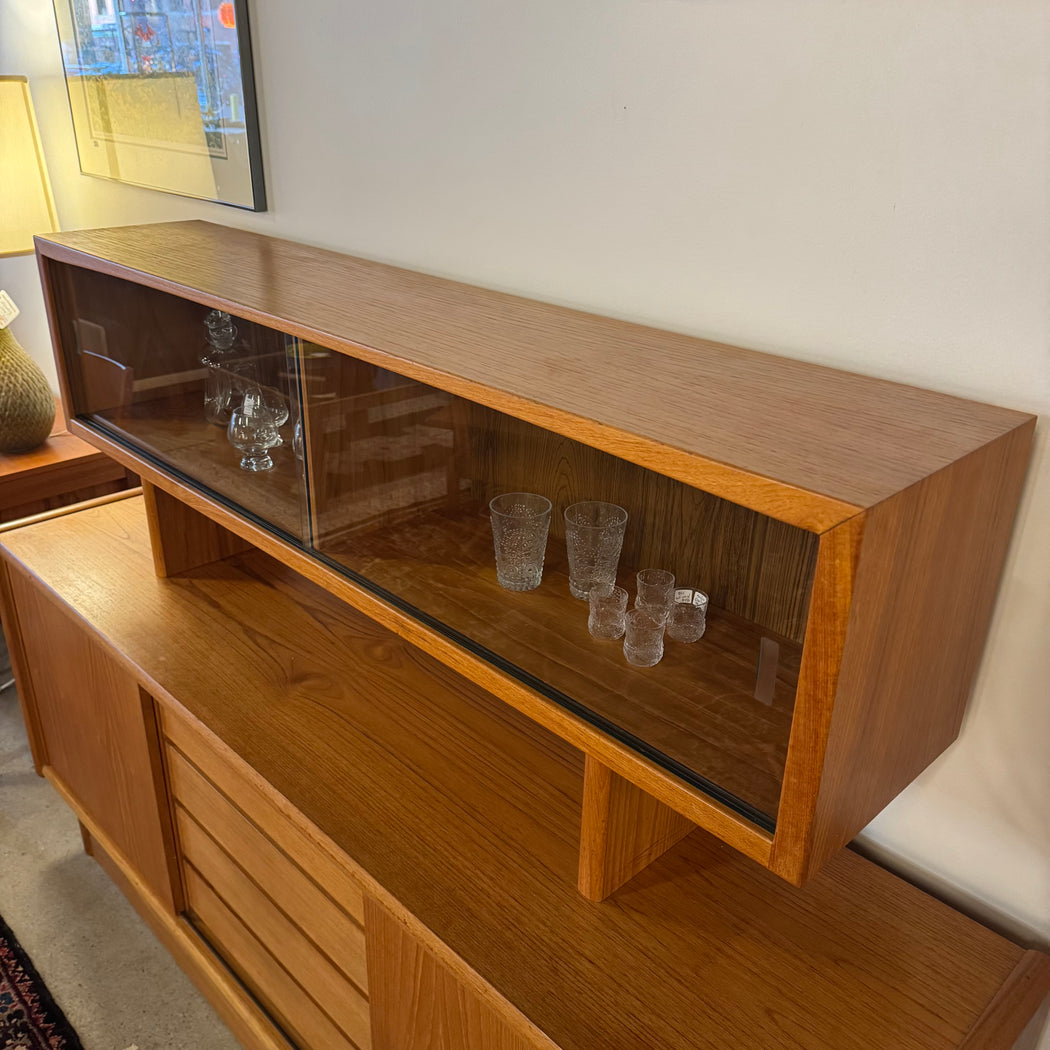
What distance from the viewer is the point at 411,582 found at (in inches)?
43.9

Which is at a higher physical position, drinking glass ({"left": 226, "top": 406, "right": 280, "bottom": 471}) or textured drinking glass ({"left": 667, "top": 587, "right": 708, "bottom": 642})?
drinking glass ({"left": 226, "top": 406, "right": 280, "bottom": 471})

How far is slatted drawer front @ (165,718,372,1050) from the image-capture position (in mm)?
1266

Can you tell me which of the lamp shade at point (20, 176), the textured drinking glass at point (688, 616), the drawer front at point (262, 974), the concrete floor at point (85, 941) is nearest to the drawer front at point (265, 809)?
the drawer front at point (262, 974)

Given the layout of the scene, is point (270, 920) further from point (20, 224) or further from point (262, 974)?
point (20, 224)

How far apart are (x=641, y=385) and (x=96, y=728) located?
1293mm

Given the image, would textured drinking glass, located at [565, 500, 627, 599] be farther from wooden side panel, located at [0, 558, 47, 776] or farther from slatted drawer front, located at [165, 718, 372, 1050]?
wooden side panel, located at [0, 558, 47, 776]

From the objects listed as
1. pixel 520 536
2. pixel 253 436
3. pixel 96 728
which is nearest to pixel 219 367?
pixel 253 436

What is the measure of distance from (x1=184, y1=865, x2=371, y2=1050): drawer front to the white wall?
2.72 feet

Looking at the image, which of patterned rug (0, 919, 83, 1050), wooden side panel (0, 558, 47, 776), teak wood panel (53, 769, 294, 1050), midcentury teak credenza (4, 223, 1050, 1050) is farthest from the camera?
wooden side panel (0, 558, 47, 776)

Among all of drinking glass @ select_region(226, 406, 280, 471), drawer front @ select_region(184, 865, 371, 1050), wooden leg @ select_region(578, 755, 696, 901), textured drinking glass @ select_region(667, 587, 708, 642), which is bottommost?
drawer front @ select_region(184, 865, 371, 1050)

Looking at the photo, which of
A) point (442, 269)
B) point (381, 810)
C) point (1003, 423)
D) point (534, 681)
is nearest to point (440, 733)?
point (381, 810)

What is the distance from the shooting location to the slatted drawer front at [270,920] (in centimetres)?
127

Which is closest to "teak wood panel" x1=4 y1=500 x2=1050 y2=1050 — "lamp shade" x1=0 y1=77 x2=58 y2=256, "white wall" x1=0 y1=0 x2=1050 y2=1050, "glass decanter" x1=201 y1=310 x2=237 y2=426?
"white wall" x1=0 y1=0 x2=1050 y2=1050

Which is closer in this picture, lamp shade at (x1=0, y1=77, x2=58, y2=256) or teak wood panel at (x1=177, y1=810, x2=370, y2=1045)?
teak wood panel at (x1=177, y1=810, x2=370, y2=1045)
